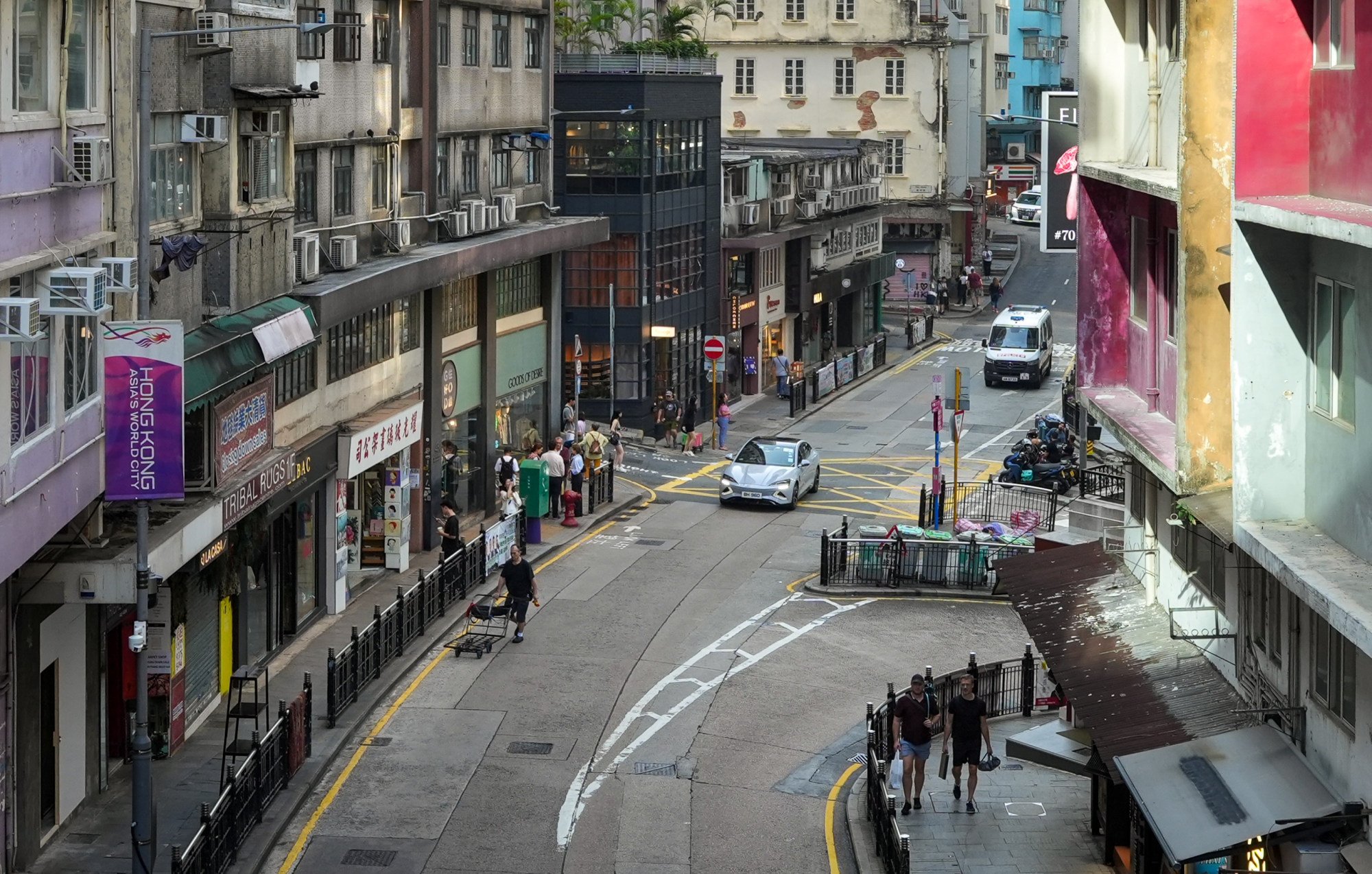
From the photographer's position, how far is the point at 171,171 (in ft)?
80.4

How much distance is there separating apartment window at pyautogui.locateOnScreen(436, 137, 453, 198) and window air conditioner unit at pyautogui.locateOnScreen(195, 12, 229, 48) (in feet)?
41.2

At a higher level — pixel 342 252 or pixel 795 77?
pixel 795 77

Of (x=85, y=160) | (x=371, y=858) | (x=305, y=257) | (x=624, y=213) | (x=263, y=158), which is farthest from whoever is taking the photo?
(x=624, y=213)

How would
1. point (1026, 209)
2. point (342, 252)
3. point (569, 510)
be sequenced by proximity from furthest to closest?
point (1026, 209) < point (569, 510) < point (342, 252)

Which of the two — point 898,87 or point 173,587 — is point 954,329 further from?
point 173,587

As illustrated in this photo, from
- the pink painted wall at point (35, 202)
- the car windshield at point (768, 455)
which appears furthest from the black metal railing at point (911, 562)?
the pink painted wall at point (35, 202)

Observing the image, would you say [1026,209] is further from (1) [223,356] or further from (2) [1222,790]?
(2) [1222,790]

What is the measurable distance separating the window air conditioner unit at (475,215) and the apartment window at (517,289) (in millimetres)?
1522

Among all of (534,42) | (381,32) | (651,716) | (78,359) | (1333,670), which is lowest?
(651,716)

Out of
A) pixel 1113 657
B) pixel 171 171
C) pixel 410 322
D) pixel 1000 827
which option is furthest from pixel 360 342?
pixel 1113 657

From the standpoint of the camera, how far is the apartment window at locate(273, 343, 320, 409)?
29.0 m

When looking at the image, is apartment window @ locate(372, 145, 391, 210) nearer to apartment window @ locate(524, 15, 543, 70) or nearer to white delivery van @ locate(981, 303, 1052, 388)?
apartment window @ locate(524, 15, 543, 70)

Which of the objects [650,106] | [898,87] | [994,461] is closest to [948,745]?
[994,461]

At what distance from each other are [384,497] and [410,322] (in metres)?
3.25
